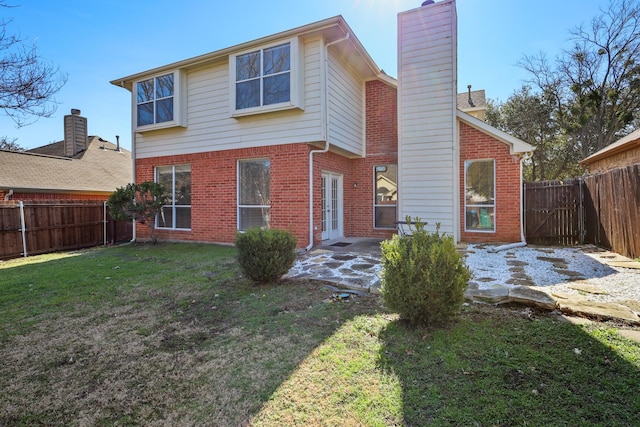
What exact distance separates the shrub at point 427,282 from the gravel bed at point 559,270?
5.10 ft

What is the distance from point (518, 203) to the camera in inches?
325

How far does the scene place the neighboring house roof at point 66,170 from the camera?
13.8 meters

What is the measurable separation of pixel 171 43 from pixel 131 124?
2.99 m

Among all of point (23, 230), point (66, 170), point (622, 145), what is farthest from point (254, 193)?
point (66, 170)

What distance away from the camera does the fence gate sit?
869cm

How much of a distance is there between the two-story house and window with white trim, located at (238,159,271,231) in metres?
0.03

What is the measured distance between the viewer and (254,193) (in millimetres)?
9047

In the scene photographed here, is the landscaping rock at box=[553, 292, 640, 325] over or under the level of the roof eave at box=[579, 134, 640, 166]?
under

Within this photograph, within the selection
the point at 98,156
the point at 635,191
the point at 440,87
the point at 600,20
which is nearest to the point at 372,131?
the point at 440,87

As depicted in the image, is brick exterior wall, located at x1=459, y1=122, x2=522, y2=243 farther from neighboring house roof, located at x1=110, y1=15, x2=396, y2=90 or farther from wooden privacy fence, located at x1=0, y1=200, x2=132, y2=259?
wooden privacy fence, located at x1=0, y1=200, x2=132, y2=259

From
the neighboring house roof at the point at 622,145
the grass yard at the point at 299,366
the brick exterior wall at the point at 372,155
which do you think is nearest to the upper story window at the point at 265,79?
the brick exterior wall at the point at 372,155

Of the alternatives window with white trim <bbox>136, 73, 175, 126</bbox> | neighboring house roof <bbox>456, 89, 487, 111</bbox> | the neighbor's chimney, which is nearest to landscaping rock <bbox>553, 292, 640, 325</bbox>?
window with white trim <bbox>136, 73, 175, 126</bbox>

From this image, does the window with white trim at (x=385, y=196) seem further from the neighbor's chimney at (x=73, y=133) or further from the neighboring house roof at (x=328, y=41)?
the neighbor's chimney at (x=73, y=133)

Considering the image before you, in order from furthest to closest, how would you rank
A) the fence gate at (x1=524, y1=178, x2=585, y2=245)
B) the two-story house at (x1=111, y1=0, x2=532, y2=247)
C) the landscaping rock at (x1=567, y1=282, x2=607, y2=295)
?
the fence gate at (x1=524, y1=178, x2=585, y2=245), the two-story house at (x1=111, y1=0, x2=532, y2=247), the landscaping rock at (x1=567, y1=282, x2=607, y2=295)
